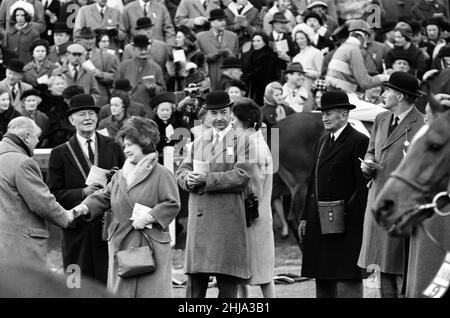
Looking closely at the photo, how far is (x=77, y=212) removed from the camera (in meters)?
11.3

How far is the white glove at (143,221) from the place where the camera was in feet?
35.4

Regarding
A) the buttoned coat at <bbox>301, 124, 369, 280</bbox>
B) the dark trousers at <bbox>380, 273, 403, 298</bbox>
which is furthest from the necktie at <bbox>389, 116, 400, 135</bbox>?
the dark trousers at <bbox>380, 273, 403, 298</bbox>

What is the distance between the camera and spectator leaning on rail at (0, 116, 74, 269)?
1109 centimetres

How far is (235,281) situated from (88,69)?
7.43m

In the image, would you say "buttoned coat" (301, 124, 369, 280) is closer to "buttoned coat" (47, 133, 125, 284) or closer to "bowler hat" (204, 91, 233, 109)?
"bowler hat" (204, 91, 233, 109)

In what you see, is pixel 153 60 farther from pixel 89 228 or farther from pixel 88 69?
pixel 89 228

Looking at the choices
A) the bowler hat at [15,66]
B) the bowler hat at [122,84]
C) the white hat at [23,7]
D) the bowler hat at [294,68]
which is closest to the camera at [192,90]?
the bowler hat at [122,84]

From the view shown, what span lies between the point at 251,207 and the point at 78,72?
7.17 meters

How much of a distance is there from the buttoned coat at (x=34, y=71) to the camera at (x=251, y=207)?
24.4 feet

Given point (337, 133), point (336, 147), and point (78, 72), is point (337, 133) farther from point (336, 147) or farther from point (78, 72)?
point (78, 72)

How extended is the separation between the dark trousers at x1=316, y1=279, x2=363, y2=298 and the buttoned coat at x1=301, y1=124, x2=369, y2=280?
8 cm
